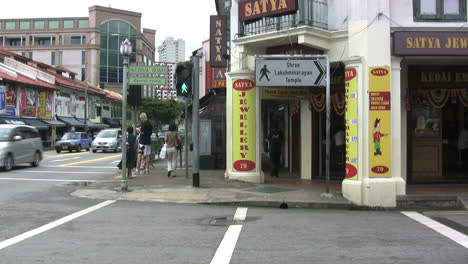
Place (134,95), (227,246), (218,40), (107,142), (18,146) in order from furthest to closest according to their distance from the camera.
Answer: (107,142)
(18,146)
(218,40)
(134,95)
(227,246)

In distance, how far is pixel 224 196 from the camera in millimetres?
10977

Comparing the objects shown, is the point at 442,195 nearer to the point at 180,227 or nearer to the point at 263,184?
the point at 263,184

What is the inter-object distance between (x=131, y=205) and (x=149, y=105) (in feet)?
183

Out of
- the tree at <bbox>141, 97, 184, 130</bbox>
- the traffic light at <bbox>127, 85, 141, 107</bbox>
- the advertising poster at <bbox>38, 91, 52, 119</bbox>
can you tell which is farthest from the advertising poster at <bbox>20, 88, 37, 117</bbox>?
the traffic light at <bbox>127, 85, 141, 107</bbox>

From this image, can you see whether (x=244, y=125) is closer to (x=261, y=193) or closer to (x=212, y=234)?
(x=261, y=193)

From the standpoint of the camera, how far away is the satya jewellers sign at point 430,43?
33.7ft

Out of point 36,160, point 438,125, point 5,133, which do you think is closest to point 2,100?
point 36,160

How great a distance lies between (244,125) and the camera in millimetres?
13375

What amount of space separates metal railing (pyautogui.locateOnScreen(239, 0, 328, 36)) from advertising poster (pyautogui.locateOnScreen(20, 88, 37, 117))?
32.5m

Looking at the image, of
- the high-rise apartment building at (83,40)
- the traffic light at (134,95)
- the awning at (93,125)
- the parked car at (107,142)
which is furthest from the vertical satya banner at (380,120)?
the high-rise apartment building at (83,40)

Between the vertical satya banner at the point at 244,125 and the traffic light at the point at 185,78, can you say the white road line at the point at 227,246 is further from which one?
the vertical satya banner at the point at 244,125

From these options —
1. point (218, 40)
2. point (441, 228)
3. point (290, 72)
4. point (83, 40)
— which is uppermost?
point (83, 40)

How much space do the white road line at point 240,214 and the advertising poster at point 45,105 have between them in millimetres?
37713

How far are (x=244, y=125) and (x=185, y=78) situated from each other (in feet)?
7.54
